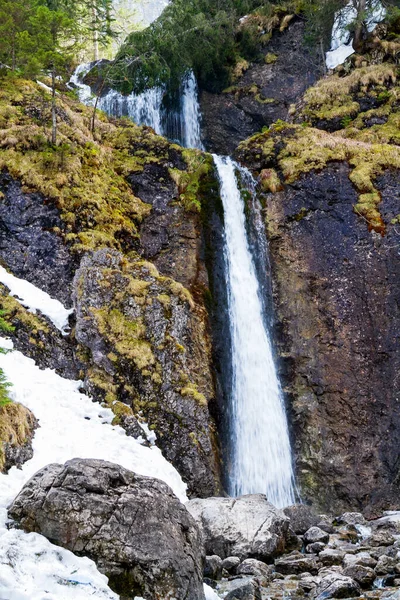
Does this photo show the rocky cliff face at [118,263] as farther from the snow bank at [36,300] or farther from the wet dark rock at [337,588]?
the wet dark rock at [337,588]

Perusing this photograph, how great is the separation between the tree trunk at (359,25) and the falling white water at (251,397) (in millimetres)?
13788

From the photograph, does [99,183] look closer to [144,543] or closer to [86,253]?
[86,253]

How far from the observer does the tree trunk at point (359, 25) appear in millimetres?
24797

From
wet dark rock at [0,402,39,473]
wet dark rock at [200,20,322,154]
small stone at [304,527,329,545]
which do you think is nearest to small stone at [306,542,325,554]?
small stone at [304,527,329,545]

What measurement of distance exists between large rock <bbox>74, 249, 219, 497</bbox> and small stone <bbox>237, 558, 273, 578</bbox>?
3.41 m

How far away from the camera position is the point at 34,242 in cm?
1523

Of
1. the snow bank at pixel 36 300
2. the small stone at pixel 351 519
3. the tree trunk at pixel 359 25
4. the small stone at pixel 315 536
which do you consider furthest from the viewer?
the tree trunk at pixel 359 25

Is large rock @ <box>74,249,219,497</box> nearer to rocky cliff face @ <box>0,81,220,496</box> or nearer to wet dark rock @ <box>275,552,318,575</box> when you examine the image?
rocky cliff face @ <box>0,81,220,496</box>

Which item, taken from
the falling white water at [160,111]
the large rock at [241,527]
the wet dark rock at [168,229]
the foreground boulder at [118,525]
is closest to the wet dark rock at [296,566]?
the large rock at [241,527]

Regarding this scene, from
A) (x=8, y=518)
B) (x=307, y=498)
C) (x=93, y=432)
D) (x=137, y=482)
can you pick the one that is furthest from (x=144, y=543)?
(x=307, y=498)

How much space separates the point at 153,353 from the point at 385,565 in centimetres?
708

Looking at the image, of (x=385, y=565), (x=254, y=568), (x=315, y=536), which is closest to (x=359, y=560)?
(x=385, y=565)

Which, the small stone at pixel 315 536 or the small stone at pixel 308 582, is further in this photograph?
the small stone at pixel 315 536

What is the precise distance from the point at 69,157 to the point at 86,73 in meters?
14.4
